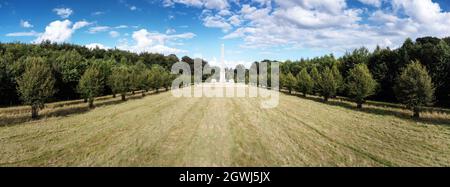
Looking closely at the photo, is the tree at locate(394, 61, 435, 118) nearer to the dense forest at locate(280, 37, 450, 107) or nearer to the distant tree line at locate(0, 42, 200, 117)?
the dense forest at locate(280, 37, 450, 107)

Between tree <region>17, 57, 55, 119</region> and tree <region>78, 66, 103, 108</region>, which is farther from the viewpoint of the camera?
tree <region>78, 66, 103, 108</region>

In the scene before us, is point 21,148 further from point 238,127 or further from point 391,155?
point 391,155

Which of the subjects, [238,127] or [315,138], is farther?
[238,127]

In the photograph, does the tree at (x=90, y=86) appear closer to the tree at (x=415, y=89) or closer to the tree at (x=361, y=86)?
the tree at (x=361, y=86)

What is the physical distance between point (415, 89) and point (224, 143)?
2295 cm

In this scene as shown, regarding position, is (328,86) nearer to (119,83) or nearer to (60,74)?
(119,83)

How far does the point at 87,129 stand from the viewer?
1925 cm

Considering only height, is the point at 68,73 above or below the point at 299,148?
above

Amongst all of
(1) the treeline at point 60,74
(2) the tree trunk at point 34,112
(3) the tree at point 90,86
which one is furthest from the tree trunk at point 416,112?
(3) the tree at point 90,86

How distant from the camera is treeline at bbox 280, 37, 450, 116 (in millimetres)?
27583

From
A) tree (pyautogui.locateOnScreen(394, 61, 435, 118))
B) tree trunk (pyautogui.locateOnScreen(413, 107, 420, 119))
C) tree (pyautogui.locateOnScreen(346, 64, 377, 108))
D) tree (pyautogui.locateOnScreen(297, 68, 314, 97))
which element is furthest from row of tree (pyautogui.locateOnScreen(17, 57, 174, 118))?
tree (pyautogui.locateOnScreen(394, 61, 435, 118))

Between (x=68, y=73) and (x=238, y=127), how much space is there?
4607 cm
